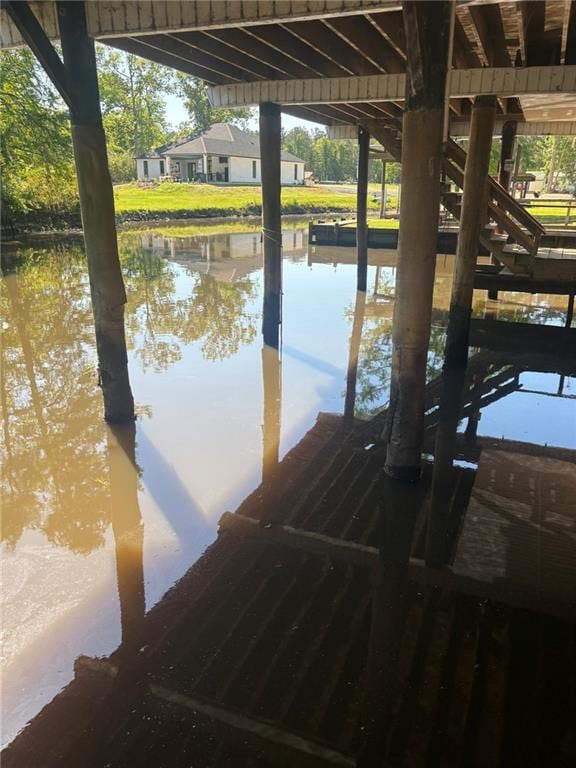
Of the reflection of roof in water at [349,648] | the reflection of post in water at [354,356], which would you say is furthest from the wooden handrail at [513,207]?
the reflection of roof in water at [349,648]

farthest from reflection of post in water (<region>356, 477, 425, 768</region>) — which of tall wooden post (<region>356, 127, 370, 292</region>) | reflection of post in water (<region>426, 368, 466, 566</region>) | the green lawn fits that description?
the green lawn

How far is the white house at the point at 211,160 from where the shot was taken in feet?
194

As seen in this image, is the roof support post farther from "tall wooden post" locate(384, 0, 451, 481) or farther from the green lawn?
the green lawn

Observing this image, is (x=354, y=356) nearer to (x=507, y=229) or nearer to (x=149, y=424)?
(x=507, y=229)

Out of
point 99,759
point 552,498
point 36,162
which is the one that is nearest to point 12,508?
point 99,759

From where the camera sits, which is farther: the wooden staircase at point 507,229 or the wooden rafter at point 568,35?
the wooden staircase at point 507,229

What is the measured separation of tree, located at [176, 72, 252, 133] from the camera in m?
82.5

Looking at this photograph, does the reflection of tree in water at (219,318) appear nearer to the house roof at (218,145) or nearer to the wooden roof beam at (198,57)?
the wooden roof beam at (198,57)

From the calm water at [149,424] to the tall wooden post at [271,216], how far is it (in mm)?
717

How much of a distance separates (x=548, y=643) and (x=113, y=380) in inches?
229

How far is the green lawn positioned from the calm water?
971 inches

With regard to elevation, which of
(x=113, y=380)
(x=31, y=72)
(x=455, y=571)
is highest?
(x=31, y=72)

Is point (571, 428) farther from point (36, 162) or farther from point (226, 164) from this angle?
point (226, 164)

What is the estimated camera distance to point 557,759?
129 inches
